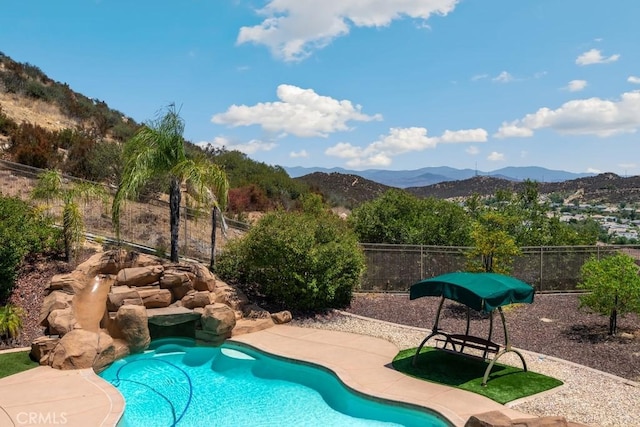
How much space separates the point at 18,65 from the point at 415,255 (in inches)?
1466

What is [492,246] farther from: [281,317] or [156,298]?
[156,298]

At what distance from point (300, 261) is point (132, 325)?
4.94 metres

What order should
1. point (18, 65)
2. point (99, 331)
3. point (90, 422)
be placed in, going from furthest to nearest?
point (18, 65), point (99, 331), point (90, 422)

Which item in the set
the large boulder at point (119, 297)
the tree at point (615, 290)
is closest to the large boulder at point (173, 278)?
the large boulder at point (119, 297)

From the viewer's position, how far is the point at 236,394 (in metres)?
9.81

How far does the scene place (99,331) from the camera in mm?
11977

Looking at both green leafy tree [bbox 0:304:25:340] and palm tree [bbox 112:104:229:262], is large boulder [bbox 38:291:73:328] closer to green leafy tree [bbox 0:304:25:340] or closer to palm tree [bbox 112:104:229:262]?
green leafy tree [bbox 0:304:25:340]

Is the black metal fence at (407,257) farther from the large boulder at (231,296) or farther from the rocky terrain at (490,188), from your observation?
the rocky terrain at (490,188)

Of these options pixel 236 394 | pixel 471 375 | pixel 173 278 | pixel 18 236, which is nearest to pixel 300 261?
pixel 173 278

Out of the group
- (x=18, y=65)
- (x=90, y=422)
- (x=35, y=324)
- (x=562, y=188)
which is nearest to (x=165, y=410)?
(x=90, y=422)

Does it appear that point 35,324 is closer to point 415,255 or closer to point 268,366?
point 268,366

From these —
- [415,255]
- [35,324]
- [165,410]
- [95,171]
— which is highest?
[95,171]

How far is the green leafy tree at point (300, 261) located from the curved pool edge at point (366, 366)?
1.33 metres

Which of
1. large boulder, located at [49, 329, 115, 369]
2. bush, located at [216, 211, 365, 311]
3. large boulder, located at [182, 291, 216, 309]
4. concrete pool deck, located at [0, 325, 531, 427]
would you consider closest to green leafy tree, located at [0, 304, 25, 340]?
large boulder, located at [49, 329, 115, 369]
